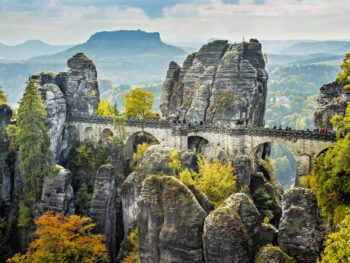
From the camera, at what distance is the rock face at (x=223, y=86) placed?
4622 cm

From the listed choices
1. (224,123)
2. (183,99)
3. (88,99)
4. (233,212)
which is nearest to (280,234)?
(233,212)

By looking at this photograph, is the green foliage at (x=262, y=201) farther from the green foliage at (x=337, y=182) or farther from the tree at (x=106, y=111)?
the tree at (x=106, y=111)

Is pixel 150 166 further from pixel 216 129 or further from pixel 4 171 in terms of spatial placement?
pixel 4 171

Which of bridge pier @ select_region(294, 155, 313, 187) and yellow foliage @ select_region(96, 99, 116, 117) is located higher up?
yellow foliage @ select_region(96, 99, 116, 117)

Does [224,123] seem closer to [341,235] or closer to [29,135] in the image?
[29,135]

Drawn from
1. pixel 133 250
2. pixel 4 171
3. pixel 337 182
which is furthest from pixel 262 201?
pixel 4 171

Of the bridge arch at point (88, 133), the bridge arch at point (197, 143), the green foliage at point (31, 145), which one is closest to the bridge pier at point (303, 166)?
the bridge arch at point (197, 143)

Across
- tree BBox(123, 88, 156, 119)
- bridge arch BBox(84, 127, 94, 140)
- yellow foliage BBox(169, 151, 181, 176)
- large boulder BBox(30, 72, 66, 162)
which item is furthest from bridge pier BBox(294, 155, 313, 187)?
large boulder BBox(30, 72, 66, 162)

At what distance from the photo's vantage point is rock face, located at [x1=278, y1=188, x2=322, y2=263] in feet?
54.6

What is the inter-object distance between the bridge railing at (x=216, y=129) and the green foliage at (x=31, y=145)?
47.9 ft

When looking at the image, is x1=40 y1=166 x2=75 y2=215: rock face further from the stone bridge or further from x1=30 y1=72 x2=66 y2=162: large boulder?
the stone bridge

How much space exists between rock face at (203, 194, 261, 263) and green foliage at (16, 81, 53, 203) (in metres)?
26.6

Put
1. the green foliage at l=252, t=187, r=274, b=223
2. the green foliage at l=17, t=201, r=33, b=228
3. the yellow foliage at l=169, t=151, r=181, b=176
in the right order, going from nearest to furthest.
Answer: the yellow foliage at l=169, t=151, r=181, b=176 < the green foliage at l=252, t=187, r=274, b=223 < the green foliage at l=17, t=201, r=33, b=228

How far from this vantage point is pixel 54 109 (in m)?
48.6
